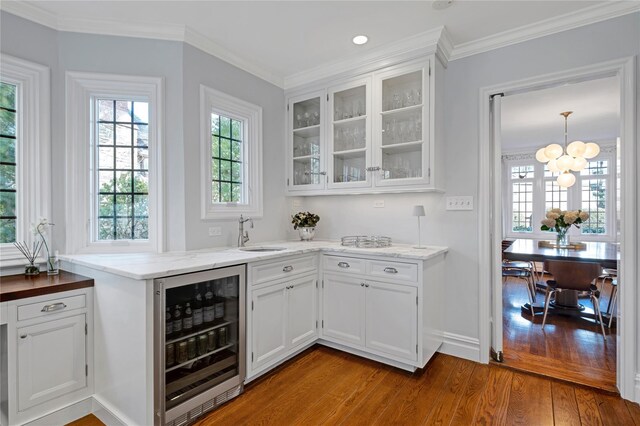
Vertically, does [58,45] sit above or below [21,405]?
above

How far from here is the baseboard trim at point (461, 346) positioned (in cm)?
271

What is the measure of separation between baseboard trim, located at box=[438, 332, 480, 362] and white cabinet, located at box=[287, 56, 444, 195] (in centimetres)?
131

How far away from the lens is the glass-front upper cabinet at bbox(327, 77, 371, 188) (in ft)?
9.84

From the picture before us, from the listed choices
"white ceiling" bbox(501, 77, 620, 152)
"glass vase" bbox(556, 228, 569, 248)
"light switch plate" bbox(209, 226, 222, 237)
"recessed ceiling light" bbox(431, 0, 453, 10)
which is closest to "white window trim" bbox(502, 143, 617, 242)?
"white ceiling" bbox(501, 77, 620, 152)

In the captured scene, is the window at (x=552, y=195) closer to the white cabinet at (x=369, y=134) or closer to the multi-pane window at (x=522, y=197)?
the multi-pane window at (x=522, y=197)

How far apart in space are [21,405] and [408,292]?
2458 millimetres

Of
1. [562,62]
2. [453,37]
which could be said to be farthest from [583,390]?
[453,37]

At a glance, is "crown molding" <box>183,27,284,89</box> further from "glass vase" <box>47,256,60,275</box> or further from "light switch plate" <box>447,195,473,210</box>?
"light switch plate" <box>447,195,473,210</box>

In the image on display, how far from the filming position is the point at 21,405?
180 centimetres

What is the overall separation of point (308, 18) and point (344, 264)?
6.36 feet

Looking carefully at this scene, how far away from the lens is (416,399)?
216 centimetres

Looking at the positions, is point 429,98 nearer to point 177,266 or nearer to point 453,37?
point 453,37

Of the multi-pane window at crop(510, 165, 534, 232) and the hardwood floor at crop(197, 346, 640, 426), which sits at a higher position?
the multi-pane window at crop(510, 165, 534, 232)

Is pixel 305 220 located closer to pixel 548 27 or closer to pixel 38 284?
pixel 38 284
